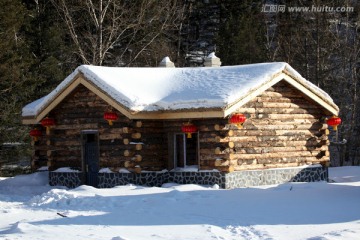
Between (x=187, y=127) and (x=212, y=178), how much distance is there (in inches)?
71.1

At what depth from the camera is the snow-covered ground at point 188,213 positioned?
11.6m

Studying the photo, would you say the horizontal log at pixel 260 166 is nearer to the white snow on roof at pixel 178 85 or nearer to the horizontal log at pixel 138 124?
the white snow on roof at pixel 178 85

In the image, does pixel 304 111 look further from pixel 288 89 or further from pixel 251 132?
pixel 251 132

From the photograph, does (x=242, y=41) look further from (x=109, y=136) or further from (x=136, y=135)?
(x=136, y=135)

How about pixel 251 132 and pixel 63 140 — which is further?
pixel 63 140

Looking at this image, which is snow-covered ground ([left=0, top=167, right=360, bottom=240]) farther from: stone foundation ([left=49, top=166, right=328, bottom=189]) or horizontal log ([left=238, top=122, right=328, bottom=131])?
horizontal log ([left=238, top=122, right=328, bottom=131])

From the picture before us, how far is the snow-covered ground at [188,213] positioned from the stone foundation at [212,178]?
0.66 m

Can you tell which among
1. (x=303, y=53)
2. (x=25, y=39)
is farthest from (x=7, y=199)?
(x=303, y=53)

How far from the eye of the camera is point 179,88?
70.1ft

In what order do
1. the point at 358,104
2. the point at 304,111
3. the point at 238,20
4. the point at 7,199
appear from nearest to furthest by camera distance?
the point at 7,199 < the point at 304,111 < the point at 358,104 < the point at 238,20

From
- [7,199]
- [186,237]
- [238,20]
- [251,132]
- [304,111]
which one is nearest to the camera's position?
[186,237]

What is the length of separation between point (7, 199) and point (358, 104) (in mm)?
25744

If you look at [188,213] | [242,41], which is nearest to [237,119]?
[188,213]

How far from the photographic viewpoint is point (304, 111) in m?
22.1
